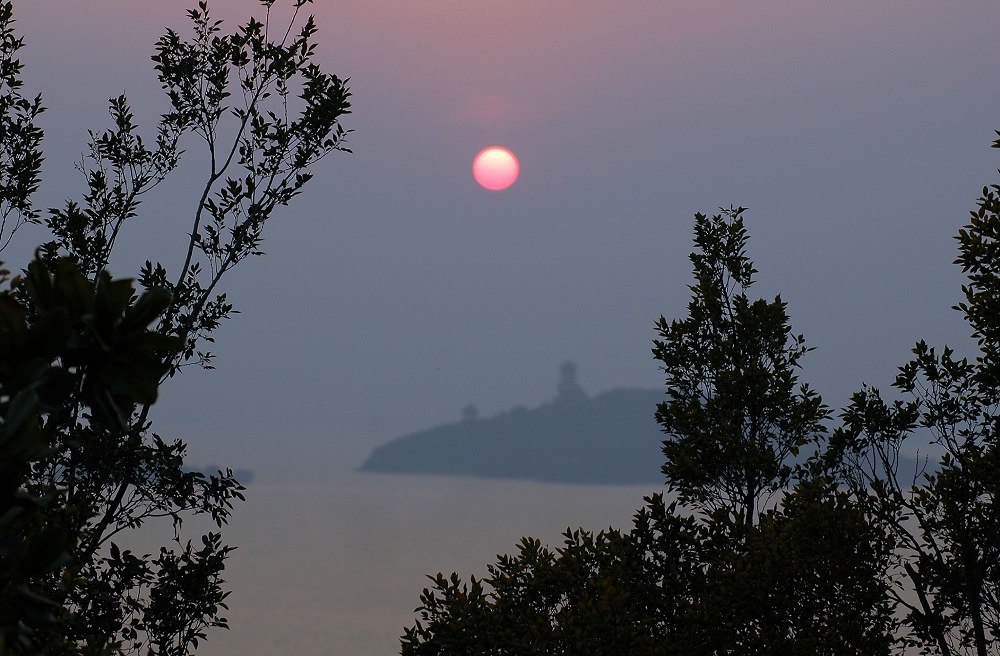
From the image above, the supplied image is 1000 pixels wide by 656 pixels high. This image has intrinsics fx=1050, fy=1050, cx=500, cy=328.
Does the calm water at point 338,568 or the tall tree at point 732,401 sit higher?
the calm water at point 338,568

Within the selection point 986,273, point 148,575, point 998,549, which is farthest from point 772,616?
point 148,575

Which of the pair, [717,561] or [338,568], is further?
[338,568]

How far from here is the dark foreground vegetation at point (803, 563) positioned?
12.7 meters

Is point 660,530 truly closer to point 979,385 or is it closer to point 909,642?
point 909,642

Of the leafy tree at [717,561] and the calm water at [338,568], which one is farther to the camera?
the calm water at [338,568]

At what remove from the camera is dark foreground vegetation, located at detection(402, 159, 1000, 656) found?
502 inches

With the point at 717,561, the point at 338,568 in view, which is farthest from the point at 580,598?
the point at 338,568

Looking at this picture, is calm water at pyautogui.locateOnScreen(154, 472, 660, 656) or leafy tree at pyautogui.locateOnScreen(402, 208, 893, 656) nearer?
leafy tree at pyautogui.locateOnScreen(402, 208, 893, 656)

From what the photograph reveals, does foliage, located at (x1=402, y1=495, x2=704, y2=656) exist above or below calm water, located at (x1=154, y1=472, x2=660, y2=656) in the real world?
below

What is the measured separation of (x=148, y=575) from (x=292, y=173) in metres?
5.86

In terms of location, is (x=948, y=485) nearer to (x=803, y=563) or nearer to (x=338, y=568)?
(x=803, y=563)

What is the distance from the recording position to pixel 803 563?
1315 cm

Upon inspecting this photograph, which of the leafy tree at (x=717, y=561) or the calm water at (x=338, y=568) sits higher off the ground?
the calm water at (x=338, y=568)

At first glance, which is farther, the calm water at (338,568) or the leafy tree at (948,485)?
the calm water at (338,568)
